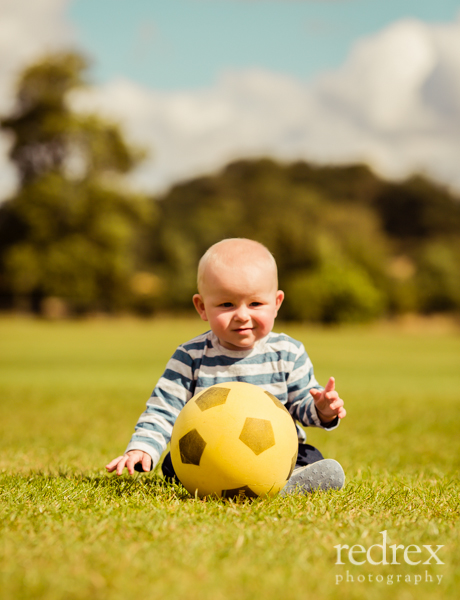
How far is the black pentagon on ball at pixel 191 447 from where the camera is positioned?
3535 mm

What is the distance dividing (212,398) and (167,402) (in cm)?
59

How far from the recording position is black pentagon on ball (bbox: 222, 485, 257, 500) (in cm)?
352

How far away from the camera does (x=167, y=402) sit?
4176 millimetres

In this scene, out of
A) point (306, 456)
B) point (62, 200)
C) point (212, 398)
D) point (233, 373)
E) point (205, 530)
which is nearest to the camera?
point (205, 530)

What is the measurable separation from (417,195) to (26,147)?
222 feet

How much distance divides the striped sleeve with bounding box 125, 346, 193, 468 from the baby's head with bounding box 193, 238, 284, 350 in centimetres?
38

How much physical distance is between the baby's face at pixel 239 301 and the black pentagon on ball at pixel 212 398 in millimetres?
405

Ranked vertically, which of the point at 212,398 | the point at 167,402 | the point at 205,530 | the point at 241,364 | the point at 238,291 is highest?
the point at 238,291

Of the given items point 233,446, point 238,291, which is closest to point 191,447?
point 233,446

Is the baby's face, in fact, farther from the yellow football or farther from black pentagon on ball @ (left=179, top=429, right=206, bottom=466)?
black pentagon on ball @ (left=179, top=429, right=206, bottom=466)

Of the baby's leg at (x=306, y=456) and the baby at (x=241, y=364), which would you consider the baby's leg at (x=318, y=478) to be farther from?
the baby's leg at (x=306, y=456)

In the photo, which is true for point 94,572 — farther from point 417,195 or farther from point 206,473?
point 417,195

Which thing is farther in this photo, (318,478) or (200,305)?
(200,305)

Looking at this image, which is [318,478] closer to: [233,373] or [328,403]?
[328,403]
